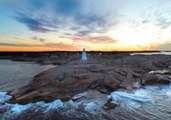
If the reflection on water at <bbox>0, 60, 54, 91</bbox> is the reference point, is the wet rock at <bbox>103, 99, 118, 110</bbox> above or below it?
above

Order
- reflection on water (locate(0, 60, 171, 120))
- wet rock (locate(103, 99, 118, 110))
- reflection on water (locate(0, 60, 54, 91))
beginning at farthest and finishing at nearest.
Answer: reflection on water (locate(0, 60, 54, 91)), wet rock (locate(103, 99, 118, 110)), reflection on water (locate(0, 60, 171, 120))

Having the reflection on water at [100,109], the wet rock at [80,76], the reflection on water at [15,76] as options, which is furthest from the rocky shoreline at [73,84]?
the reflection on water at [15,76]

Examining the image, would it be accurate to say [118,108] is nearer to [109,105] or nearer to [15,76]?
[109,105]

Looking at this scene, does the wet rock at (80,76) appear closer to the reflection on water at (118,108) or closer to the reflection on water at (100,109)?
the reflection on water at (100,109)

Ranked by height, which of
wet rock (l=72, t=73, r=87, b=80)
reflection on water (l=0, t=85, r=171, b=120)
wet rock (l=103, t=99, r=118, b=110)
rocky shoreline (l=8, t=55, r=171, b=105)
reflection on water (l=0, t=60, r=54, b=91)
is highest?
wet rock (l=72, t=73, r=87, b=80)

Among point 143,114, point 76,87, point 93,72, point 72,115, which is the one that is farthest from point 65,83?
point 143,114

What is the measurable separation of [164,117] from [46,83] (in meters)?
8.65

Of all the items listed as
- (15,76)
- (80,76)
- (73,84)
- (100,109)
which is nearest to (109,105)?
(100,109)

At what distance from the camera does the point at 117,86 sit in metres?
14.1

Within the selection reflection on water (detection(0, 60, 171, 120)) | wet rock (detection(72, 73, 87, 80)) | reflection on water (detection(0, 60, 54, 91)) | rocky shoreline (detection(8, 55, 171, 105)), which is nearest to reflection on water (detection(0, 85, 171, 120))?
reflection on water (detection(0, 60, 171, 120))

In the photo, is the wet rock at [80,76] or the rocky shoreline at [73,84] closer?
the rocky shoreline at [73,84]

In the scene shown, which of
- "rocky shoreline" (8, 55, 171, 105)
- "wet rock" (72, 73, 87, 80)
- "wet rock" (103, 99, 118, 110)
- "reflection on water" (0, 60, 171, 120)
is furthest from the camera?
"wet rock" (72, 73, 87, 80)

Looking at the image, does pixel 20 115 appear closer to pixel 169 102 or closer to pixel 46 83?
pixel 46 83

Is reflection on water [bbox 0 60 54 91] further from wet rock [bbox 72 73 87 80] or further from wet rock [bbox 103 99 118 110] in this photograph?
wet rock [bbox 103 99 118 110]
